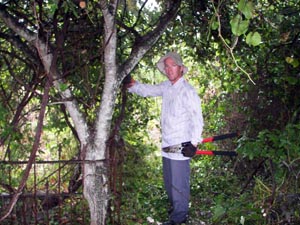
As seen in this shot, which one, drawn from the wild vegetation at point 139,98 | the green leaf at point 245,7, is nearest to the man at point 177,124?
the wild vegetation at point 139,98

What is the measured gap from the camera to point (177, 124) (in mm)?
4086

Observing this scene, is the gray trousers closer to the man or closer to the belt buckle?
the man

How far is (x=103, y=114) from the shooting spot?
11.1ft

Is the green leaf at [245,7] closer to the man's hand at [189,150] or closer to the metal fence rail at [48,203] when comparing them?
the metal fence rail at [48,203]

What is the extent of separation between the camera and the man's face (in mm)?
4090

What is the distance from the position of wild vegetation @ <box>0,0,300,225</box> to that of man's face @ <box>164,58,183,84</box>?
31 cm

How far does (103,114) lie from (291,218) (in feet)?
5.54

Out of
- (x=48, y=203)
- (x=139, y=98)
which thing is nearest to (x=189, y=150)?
(x=139, y=98)

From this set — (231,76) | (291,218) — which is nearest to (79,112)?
(291,218)

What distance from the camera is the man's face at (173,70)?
4090 millimetres

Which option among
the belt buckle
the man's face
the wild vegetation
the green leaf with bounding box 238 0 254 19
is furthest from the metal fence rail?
the green leaf with bounding box 238 0 254 19

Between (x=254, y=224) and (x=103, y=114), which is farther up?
(x=103, y=114)

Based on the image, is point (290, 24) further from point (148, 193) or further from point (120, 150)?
point (148, 193)

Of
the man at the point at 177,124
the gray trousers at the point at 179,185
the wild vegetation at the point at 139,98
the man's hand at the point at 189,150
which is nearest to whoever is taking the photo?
the wild vegetation at the point at 139,98
